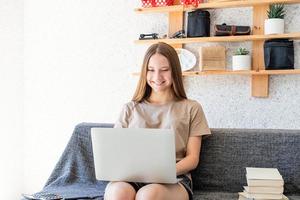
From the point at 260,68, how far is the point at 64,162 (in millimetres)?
1511

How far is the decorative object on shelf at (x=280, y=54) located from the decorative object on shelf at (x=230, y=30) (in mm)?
184

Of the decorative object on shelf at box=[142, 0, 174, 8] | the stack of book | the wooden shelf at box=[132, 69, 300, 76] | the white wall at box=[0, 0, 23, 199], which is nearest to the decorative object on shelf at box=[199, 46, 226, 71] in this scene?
the wooden shelf at box=[132, 69, 300, 76]

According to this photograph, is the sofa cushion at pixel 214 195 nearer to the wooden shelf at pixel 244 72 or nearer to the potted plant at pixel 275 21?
the wooden shelf at pixel 244 72

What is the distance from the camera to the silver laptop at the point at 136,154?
1605 millimetres

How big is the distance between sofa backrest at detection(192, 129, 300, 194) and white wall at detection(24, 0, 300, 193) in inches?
31.5

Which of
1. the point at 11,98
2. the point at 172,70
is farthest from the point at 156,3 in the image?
the point at 11,98

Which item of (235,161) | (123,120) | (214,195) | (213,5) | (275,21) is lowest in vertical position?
(214,195)

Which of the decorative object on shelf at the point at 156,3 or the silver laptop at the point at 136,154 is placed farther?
the decorative object on shelf at the point at 156,3

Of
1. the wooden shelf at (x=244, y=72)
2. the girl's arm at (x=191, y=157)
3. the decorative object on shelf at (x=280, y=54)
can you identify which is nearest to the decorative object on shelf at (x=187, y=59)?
the wooden shelf at (x=244, y=72)

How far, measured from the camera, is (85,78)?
3256 mm

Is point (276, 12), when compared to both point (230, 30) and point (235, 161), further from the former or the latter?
point (235, 161)

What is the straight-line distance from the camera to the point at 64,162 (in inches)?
88.4

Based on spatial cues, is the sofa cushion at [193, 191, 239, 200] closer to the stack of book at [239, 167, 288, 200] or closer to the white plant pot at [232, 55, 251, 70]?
the stack of book at [239, 167, 288, 200]

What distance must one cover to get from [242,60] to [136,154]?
140 centimetres
